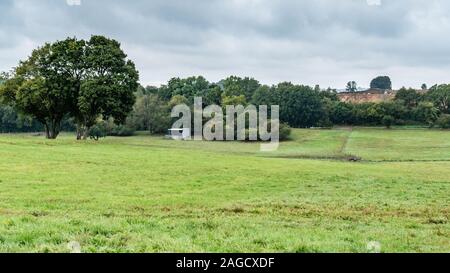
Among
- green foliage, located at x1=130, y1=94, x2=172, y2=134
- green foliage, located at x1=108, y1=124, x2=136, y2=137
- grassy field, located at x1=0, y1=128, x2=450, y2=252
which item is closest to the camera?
grassy field, located at x1=0, y1=128, x2=450, y2=252

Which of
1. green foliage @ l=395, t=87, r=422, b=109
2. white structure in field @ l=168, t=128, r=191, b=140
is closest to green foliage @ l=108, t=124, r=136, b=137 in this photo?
white structure in field @ l=168, t=128, r=191, b=140

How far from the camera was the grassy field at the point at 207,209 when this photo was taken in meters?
9.38

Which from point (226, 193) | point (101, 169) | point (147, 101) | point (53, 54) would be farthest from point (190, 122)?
point (226, 193)

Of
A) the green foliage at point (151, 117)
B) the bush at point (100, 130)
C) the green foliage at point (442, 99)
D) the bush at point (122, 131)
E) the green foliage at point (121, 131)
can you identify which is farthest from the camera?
the green foliage at point (442, 99)

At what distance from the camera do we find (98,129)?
9919 cm

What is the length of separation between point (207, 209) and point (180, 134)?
3535 inches

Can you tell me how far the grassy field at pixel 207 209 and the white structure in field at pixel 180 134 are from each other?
64719mm

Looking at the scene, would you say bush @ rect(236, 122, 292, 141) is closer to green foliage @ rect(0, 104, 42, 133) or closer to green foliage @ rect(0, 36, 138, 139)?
green foliage @ rect(0, 36, 138, 139)

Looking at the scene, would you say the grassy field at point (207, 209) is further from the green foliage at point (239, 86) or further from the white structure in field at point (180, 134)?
the green foliage at point (239, 86)

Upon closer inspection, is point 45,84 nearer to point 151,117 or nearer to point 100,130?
point 100,130

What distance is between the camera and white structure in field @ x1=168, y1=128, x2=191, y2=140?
97188 millimetres

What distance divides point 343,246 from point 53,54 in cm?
5763

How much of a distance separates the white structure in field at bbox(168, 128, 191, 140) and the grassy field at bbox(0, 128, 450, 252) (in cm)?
6472

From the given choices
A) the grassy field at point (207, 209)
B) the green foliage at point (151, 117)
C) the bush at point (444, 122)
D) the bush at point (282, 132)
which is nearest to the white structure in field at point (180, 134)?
the green foliage at point (151, 117)
